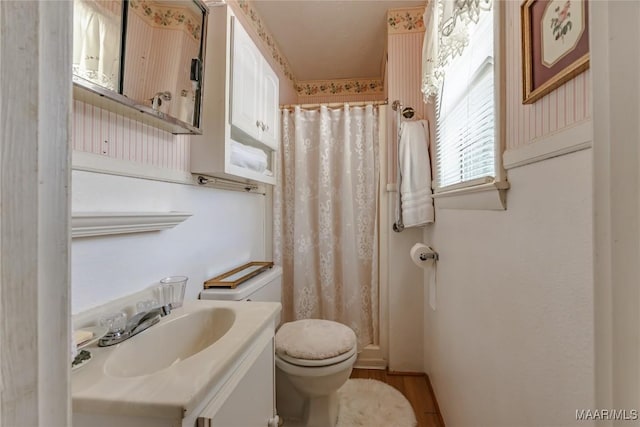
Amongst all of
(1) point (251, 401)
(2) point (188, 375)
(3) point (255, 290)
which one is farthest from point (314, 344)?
(2) point (188, 375)

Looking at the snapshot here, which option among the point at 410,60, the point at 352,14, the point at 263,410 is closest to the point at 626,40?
the point at 263,410

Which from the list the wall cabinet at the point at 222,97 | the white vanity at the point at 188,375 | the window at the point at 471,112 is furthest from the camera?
the wall cabinet at the point at 222,97

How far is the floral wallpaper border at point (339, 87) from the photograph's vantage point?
3.05 meters

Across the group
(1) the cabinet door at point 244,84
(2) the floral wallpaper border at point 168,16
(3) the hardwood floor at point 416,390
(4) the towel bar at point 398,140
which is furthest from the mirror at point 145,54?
(3) the hardwood floor at point 416,390

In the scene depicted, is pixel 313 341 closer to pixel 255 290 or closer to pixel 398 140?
pixel 255 290

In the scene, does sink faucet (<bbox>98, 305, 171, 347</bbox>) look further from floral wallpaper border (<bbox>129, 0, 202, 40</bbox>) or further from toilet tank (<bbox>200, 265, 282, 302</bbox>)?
floral wallpaper border (<bbox>129, 0, 202, 40</bbox>)

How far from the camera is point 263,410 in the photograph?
92 centimetres

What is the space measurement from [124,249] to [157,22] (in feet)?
2.54

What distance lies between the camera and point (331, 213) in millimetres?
2109

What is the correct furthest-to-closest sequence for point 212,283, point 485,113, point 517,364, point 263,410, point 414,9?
point 414,9, point 212,283, point 485,113, point 263,410, point 517,364

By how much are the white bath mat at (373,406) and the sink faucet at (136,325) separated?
3.80ft

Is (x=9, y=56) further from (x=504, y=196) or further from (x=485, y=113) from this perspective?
(x=485, y=113)

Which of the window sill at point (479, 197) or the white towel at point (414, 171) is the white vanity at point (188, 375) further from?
the white towel at point (414, 171)

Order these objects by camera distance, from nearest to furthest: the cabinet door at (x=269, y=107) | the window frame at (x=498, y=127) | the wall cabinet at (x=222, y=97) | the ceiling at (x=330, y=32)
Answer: the window frame at (x=498, y=127) < the wall cabinet at (x=222, y=97) < the cabinet door at (x=269, y=107) < the ceiling at (x=330, y=32)
